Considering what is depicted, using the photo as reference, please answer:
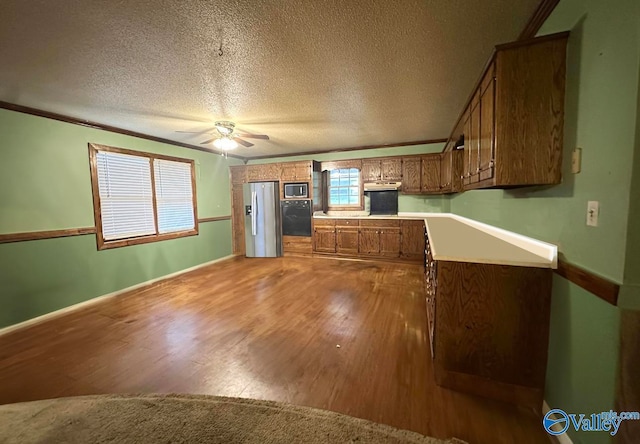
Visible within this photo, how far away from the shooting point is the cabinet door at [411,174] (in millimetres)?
4883

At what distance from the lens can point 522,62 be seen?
145 centimetres

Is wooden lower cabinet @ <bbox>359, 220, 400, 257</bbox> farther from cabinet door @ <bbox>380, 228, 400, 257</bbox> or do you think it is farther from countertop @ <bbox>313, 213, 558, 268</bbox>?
countertop @ <bbox>313, 213, 558, 268</bbox>

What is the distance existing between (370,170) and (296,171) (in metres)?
1.64

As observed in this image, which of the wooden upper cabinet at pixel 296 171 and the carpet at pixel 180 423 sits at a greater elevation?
the wooden upper cabinet at pixel 296 171

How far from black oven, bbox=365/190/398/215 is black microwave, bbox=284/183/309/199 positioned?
142cm

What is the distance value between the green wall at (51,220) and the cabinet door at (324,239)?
3.12 metres

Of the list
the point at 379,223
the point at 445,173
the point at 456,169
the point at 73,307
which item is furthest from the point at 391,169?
the point at 73,307

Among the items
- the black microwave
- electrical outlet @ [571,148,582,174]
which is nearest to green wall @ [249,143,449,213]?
the black microwave

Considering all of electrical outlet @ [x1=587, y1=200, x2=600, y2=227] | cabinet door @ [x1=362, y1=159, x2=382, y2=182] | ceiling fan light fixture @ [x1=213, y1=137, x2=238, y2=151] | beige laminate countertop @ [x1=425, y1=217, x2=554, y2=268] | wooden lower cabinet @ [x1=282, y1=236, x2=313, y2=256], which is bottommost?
wooden lower cabinet @ [x1=282, y1=236, x2=313, y2=256]

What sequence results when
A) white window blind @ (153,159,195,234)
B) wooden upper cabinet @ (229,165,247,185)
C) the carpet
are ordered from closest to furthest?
1. the carpet
2. white window blind @ (153,159,195,234)
3. wooden upper cabinet @ (229,165,247,185)

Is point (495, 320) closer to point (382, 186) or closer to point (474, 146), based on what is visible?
point (474, 146)

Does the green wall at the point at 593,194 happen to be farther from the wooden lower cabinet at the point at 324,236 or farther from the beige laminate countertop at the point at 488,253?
the wooden lower cabinet at the point at 324,236

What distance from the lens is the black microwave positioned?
546 cm

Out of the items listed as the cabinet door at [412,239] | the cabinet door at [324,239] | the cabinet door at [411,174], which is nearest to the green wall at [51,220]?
the cabinet door at [324,239]
